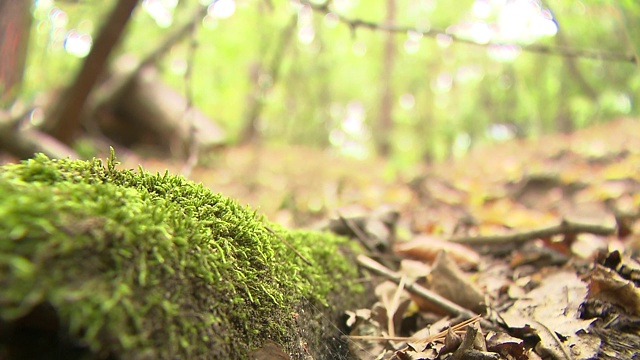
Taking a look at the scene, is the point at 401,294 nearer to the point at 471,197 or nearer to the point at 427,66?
the point at 471,197

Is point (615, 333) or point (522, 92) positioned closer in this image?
point (615, 333)

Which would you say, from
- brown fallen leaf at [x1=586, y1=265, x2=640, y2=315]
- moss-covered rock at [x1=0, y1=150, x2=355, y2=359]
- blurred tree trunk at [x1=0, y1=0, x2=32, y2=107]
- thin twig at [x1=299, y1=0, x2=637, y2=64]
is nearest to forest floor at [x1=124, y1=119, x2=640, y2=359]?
brown fallen leaf at [x1=586, y1=265, x2=640, y2=315]

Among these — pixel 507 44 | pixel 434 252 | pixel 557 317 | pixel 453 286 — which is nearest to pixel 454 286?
pixel 453 286

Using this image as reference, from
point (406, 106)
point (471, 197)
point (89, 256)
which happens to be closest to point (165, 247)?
point (89, 256)

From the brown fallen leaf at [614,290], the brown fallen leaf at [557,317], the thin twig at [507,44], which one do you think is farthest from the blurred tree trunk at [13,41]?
the brown fallen leaf at [614,290]

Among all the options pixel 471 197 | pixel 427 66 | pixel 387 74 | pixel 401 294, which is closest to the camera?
pixel 401 294

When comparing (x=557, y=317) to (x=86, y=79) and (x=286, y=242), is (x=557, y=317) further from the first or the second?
(x=86, y=79)

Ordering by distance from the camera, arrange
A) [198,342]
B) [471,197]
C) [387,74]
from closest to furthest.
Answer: [198,342] → [471,197] → [387,74]
